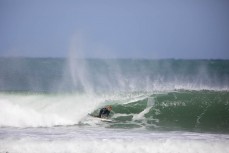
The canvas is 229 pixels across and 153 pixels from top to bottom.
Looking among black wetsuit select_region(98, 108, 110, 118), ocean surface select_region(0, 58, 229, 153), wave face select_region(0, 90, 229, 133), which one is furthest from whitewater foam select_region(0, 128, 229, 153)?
black wetsuit select_region(98, 108, 110, 118)

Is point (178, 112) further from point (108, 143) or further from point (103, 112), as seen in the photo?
point (108, 143)

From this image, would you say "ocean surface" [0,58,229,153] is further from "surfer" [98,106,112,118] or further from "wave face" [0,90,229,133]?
"surfer" [98,106,112,118]

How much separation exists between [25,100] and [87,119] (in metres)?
5.82

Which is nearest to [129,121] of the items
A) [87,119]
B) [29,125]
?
[87,119]

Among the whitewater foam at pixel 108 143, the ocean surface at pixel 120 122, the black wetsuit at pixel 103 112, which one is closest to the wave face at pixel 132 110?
the ocean surface at pixel 120 122

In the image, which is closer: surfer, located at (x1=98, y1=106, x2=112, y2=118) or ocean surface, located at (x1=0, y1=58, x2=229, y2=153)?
ocean surface, located at (x1=0, y1=58, x2=229, y2=153)

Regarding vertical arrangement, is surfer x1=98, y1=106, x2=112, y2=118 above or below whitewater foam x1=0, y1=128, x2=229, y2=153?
above

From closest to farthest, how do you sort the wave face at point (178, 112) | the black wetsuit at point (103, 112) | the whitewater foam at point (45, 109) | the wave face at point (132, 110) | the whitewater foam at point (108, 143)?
the whitewater foam at point (108, 143) → the whitewater foam at point (45, 109) → the wave face at point (132, 110) → the wave face at point (178, 112) → the black wetsuit at point (103, 112)

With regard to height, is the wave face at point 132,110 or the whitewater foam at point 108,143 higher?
the wave face at point 132,110

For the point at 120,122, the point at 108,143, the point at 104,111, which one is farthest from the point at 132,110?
the point at 108,143

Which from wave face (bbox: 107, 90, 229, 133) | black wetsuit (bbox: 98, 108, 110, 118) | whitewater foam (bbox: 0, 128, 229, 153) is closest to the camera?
whitewater foam (bbox: 0, 128, 229, 153)

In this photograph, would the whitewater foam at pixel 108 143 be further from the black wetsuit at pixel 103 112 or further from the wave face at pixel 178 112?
the black wetsuit at pixel 103 112

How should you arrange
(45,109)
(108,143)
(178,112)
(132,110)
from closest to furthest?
(108,143)
(45,109)
(178,112)
(132,110)

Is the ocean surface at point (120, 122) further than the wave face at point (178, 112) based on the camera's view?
No
